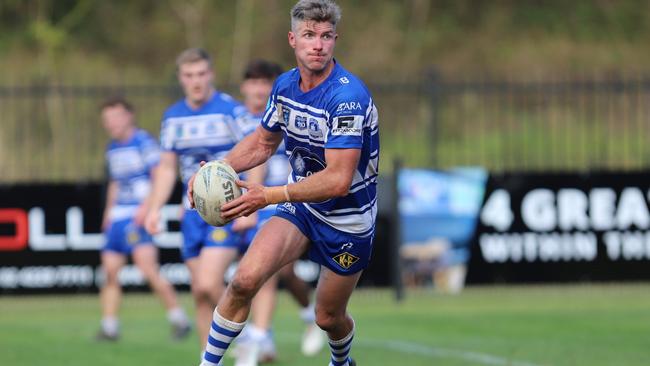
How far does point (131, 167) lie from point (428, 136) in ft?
21.0

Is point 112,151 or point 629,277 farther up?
point 112,151

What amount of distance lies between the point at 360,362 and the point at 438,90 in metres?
7.68

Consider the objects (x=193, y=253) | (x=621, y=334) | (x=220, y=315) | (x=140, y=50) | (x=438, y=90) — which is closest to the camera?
(x=220, y=315)

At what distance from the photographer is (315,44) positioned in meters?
7.11

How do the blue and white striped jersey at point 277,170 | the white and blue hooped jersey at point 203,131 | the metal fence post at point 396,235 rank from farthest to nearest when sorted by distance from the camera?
the metal fence post at point 396,235 < the blue and white striped jersey at point 277,170 < the white and blue hooped jersey at point 203,131

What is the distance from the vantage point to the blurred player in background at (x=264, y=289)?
9797 millimetres

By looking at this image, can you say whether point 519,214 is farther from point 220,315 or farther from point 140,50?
point 140,50

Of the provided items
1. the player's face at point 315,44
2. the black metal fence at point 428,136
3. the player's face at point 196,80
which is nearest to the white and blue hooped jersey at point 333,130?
the player's face at point 315,44

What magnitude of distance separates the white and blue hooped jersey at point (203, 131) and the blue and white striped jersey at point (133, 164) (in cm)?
386

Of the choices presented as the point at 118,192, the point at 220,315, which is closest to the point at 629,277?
the point at 118,192

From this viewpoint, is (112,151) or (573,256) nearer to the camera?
(112,151)

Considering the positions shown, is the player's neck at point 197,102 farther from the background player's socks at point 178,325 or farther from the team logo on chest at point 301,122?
the background player's socks at point 178,325

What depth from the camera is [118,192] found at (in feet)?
45.2

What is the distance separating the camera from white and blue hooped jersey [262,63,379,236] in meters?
7.01
